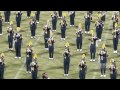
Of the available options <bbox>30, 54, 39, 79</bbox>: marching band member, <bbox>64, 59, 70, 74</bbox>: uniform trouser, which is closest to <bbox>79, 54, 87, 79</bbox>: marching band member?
<bbox>64, 59, 70, 74</bbox>: uniform trouser

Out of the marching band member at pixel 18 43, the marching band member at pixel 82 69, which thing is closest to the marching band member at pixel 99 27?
the marching band member at pixel 18 43

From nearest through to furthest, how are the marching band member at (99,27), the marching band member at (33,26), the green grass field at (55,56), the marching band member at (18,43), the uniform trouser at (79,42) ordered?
the green grass field at (55,56)
the marching band member at (18,43)
the uniform trouser at (79,42)
the marching band member at (99,27)
the marching band member at (33,26)

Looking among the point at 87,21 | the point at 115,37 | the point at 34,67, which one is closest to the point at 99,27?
the point at 87,21

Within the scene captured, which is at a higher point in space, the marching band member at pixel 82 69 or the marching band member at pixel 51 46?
the marching band member at pixel 51 46

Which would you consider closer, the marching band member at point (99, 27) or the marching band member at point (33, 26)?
the marching band member at point (99, 27)

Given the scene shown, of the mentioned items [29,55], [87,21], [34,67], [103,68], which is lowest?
[103,68]

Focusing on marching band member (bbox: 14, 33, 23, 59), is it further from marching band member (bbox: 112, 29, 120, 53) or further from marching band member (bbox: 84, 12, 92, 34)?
marching band member (bbox: 84, 12, 92, 34)

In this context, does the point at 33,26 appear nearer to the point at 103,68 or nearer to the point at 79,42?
the point at 79,42

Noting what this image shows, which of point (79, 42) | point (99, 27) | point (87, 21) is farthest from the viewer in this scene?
point (87, 21)

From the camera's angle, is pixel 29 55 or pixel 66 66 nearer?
pixel 29 55

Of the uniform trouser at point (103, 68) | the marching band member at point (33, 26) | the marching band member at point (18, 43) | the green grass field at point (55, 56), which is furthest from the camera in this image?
the marching band member at point (33, 26)

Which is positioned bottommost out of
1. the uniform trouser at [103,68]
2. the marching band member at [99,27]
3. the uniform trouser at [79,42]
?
the uniform trouser at [103,68]

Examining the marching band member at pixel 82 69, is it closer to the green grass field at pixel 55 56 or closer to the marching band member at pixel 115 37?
the green grass field at pixel 55 56
